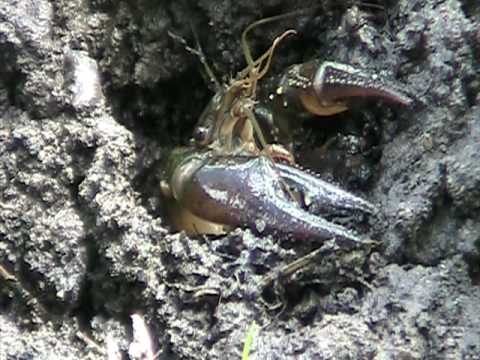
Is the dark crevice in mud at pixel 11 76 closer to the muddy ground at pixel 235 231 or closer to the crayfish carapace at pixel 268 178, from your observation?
the muddy ground at pixel 235 231

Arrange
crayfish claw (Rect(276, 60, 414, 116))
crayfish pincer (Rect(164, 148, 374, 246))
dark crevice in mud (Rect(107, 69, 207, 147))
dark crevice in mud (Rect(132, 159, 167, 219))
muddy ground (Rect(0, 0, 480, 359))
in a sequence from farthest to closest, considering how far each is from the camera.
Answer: dark crevice in mud (Rect(107, 69, 207, 147)) < dark crevice in mud (Rect(132, 159, 167, 219)) < crayfish claw (Rect(276, 60, 414, 116)) < crayfish pincer (Rect(164, 148, 374, 246)) < muddy ground (Rect(0, 0, 480, 359))

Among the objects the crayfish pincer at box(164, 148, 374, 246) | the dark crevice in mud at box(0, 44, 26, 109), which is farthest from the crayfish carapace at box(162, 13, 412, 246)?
the dark crevice in mud at box(0, 44, 26, 109)

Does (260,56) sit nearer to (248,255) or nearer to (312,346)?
(248,255)

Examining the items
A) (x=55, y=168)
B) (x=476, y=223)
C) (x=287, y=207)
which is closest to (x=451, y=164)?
(x=476, y=223)

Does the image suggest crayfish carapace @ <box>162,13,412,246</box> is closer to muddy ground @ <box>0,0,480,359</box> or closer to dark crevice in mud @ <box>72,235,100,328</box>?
muddy ground @ <box>0,0,480,359</box>

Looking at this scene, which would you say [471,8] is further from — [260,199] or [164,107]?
[164,107]

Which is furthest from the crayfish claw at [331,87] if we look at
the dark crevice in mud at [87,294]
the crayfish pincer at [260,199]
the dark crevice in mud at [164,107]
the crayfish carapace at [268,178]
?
the dark crevice in mud at [87,294]

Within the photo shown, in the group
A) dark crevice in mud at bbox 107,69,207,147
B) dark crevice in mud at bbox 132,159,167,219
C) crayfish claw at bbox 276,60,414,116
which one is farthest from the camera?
dark crevice in mud at bbox 107,69,207,147
